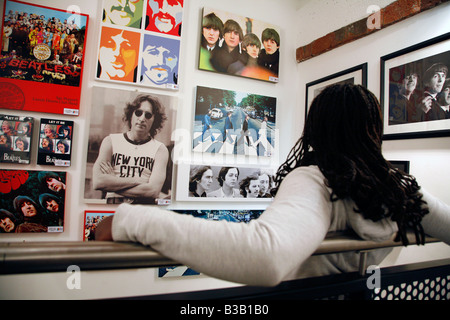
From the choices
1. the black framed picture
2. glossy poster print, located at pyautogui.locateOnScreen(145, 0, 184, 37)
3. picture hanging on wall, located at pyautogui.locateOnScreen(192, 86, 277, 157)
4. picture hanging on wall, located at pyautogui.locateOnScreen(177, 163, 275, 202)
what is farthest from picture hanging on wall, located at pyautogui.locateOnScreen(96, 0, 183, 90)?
the black framed picture

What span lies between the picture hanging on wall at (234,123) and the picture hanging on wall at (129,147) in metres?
0.20

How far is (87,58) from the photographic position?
159 cm

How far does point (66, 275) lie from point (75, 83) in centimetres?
112

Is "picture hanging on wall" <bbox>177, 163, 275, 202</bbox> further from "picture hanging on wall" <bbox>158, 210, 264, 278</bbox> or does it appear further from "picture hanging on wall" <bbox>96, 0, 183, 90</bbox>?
"picture hanging on wall" <bbox>96, 0, 183, 90</bbox>

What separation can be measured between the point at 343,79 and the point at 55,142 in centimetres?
181

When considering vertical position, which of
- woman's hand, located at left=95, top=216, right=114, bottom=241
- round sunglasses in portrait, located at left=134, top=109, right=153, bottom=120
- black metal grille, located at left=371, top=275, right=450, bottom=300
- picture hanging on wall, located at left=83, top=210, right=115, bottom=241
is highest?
round sunglasses in portrait, located at left=134, top=109, right=153, bottom=120

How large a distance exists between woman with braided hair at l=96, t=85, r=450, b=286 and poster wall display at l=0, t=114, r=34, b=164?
1.32 m

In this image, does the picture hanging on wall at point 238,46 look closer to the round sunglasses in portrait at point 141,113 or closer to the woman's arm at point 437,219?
the round sunglasses in portrait at point 141,113

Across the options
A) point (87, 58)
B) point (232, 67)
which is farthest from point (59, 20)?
point (232, 67)

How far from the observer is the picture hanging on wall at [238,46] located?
1804mm

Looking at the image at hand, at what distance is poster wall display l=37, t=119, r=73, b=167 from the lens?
1.49m

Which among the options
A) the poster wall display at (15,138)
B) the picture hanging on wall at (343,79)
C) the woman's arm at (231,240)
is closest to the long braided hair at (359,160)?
the woman's arm at (231,240)

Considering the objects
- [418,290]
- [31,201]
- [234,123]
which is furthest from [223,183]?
[418,290]
